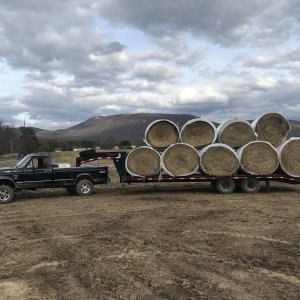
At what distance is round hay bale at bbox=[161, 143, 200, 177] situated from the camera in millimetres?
16453

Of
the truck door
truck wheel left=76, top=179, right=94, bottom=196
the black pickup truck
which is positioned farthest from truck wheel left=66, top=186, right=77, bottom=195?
the truck door

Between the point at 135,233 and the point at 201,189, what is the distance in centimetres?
918

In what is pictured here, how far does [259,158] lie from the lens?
16781mm

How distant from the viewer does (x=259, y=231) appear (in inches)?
388

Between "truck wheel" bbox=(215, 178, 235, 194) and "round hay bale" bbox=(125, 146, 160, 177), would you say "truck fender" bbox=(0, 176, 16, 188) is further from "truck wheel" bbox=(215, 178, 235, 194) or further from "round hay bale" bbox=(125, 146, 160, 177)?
"truck wheel" bbox=(215, 178, 235, 194)

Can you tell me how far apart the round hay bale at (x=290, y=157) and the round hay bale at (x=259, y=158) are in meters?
0.28

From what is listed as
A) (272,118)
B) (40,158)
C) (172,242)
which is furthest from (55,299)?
(272,118)

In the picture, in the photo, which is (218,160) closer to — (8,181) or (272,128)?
(272,128)

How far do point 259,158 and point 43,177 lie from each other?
766 centimetres

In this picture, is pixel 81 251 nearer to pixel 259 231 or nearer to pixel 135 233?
pixel 135 233

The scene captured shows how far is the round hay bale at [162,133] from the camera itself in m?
17.1

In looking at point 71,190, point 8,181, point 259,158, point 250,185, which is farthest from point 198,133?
point 8,181

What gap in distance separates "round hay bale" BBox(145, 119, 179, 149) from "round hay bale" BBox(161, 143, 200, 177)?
2.36 ft

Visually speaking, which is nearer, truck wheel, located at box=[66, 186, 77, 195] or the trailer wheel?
truck wheel, located at box=[66, 186, 77, 195]
